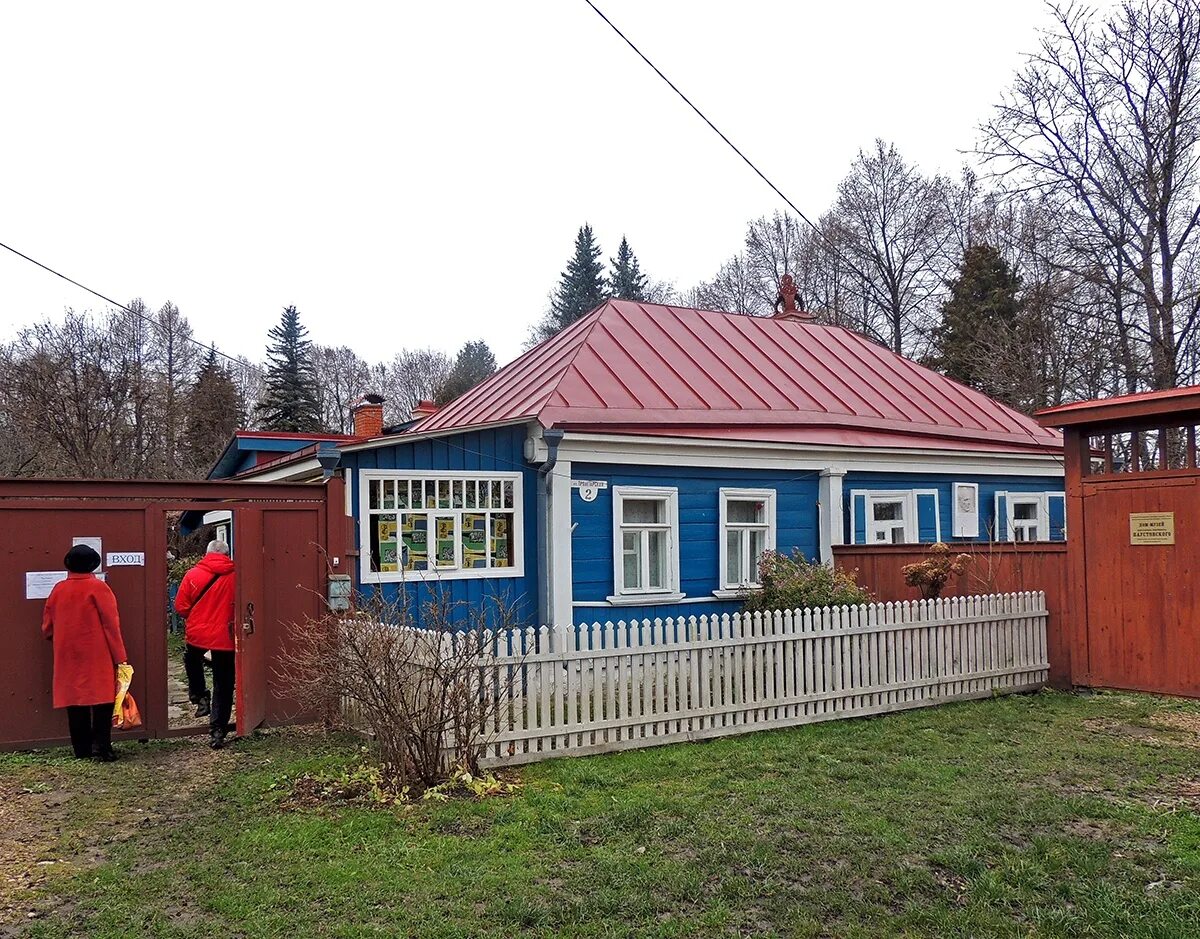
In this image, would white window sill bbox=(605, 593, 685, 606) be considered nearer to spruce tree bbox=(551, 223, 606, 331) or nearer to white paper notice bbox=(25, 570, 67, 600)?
white paper notice bbox=(25, 570, 67, 600)

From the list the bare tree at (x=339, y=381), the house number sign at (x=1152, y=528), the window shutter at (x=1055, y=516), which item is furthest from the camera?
the bare tree at (x=339, y=381)

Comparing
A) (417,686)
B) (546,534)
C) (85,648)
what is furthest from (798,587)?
(85,648)

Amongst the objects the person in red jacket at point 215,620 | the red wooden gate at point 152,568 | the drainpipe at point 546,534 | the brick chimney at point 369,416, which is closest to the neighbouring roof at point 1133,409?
the drainpipe at point 546,534

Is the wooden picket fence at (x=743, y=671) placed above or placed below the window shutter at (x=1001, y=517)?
below

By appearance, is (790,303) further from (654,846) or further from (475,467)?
(654,846)

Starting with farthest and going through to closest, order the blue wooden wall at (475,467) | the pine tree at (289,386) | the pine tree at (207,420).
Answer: the pine tree at (289,386), the pine tree at (207,420), the blue wooden wall at (475,467)

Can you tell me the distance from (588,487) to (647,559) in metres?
1.26

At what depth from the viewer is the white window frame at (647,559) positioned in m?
11.3

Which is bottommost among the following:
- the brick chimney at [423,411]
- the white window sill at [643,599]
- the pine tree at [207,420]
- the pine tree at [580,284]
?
the white window sill at [643,599]

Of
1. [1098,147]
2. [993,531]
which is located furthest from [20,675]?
[1098,147]

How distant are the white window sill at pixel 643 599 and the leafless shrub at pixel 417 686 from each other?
3.95 m

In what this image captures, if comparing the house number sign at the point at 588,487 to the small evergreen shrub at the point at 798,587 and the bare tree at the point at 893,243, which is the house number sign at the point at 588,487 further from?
the bare tree at the point at 893,243

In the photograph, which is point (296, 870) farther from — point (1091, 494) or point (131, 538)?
point (1091, 494)

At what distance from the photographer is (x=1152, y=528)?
922cm
